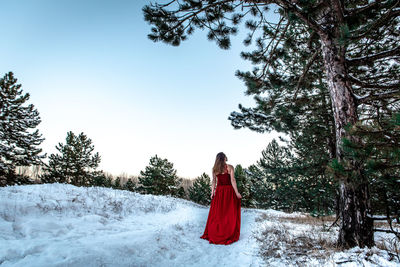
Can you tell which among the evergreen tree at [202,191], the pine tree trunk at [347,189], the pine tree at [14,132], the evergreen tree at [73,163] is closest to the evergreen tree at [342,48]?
the pine tree trunk at [347,189]

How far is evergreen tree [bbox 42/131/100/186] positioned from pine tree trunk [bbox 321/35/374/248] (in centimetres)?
2566

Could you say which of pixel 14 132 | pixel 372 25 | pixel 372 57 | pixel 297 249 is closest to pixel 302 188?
pixel 297 249

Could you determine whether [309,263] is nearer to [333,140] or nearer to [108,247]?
[108,247]

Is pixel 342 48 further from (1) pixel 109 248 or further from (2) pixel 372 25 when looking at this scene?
(1) pixel 109 248

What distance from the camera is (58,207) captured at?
5469 millimetres

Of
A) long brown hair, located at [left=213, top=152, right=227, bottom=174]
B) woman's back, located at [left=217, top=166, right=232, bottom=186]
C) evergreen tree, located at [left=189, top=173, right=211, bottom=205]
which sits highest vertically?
long brown hair, located at [left=213, top=152, right=227, bottom=174]

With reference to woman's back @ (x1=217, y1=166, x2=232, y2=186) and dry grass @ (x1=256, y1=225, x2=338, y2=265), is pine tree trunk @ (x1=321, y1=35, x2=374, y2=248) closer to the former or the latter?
dry grass @ (x1=256, y1=225, x2=338, y2=265)

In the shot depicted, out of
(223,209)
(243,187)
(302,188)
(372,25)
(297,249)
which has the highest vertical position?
(372,25)

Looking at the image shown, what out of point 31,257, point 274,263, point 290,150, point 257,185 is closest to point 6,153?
point 31,257

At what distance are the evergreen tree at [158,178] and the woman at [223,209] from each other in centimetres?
2306

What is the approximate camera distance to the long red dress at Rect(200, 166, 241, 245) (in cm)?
448

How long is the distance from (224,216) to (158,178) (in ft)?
80.1

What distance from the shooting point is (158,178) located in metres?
27.8

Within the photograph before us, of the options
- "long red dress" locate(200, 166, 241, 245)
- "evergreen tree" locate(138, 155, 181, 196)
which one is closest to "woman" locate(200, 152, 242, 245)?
"long red dress" locate(200, 166, 241, 245)
